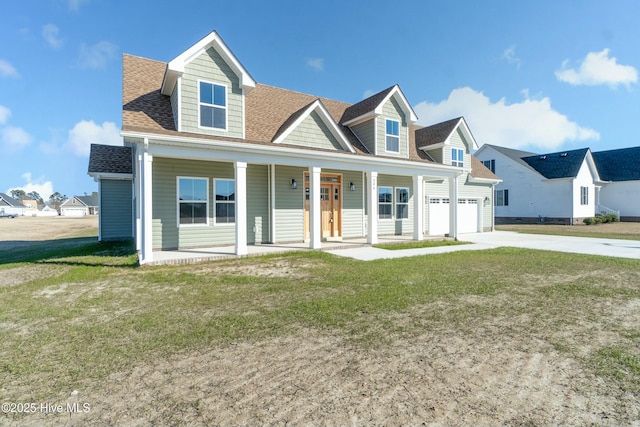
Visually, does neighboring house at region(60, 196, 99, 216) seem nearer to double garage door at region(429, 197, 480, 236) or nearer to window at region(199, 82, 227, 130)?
window at region(199, 82, 227, 130)

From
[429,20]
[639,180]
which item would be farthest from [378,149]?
[639,180]

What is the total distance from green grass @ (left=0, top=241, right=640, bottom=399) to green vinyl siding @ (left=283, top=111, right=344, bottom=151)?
5.57m

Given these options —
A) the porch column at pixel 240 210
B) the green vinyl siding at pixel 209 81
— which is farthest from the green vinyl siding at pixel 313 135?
the porch column at pixel 240 210

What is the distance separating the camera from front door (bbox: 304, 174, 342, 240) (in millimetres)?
12938

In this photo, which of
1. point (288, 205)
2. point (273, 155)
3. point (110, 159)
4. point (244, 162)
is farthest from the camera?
point (110, 159)

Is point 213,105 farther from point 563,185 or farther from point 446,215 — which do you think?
point 563,185

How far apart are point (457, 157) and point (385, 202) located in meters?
6.03

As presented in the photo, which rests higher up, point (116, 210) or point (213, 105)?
point (213, 105)

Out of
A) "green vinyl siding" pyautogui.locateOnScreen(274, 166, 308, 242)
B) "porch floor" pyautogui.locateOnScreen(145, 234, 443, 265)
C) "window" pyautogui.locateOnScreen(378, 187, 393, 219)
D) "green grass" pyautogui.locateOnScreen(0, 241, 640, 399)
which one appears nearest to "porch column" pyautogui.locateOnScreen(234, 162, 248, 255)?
"porch floor" pyautogui.locateOnScreen(145, 234, 443, 265)

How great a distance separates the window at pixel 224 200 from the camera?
432 inches

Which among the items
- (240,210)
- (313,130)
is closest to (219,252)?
(240,210)

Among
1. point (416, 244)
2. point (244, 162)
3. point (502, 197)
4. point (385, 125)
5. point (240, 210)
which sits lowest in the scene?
point (416, 244)

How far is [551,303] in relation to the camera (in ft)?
16.0

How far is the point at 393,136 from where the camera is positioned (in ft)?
47.4
